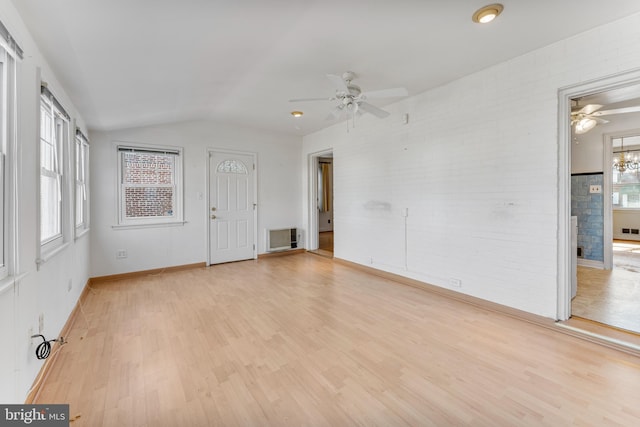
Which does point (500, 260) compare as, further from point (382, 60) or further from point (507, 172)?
point (382, 60)

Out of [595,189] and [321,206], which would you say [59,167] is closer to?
[321,206]

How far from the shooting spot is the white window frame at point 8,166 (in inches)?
58.7

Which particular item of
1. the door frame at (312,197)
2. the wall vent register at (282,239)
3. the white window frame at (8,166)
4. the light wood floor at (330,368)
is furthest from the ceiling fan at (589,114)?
the white window frame at (8,166)

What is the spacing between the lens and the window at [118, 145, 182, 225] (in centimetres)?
440

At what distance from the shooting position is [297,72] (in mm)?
3000

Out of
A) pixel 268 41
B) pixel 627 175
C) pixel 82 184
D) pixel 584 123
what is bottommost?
pixel 82 184

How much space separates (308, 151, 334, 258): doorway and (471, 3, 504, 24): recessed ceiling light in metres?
3.70

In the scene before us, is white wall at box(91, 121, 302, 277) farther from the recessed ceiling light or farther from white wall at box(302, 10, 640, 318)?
the recessed ceiling light

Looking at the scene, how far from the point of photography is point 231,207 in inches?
213

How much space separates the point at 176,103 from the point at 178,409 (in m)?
3.42

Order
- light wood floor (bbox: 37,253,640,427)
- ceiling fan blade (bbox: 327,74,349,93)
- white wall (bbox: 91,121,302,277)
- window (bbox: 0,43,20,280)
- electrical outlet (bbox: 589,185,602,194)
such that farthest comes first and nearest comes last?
electrical outlet (bbox: 589,185,602,194), white wall (bbox: 91,121,302,277), ceiling fan blade (bbox: 327,74,349,93), light wood floor (bbox: 37,253,640,427), window (bbox: 0,43,20,280)

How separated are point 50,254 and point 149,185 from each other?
8.94 ft

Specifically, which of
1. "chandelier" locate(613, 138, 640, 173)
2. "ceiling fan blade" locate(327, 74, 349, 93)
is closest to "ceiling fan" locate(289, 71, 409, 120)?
"ceiling fan blade" locate(327, 74, 349, 93)

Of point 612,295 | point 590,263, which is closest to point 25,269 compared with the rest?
point 612,295
